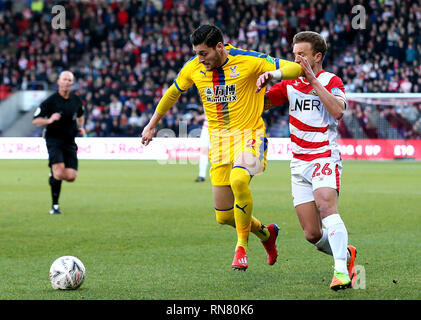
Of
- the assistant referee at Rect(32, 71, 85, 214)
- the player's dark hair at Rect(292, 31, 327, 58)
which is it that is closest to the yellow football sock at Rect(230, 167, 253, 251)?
the player's dark hair at Rect(292, 31, 327, 58)

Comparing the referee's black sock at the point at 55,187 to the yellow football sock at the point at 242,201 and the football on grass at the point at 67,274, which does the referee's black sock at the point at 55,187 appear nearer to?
the yellow football sock at the point at 242,201

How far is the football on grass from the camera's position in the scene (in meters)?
5.59

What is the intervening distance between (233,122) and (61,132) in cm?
560

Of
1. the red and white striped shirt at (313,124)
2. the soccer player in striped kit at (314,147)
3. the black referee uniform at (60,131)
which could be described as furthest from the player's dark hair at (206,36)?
the black referee uniform at (60,131)

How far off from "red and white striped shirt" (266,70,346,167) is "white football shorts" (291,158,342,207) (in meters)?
0.06

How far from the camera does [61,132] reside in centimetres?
1180

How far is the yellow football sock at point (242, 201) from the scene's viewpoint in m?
6.53

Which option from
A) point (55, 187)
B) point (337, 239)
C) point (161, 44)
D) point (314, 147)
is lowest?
point (55, 187)

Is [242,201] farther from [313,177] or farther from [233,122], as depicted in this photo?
[313,177]

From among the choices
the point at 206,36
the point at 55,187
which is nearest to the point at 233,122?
the point at 206,36

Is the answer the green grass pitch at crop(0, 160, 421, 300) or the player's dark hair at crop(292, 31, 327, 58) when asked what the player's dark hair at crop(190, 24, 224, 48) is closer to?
the player's dark hair at crop(292, 31, 327, 58)

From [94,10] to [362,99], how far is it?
48.6 feet

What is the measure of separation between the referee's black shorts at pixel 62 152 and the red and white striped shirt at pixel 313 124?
6.47 metres

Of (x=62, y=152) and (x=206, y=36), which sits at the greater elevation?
(x=206, y=36)
